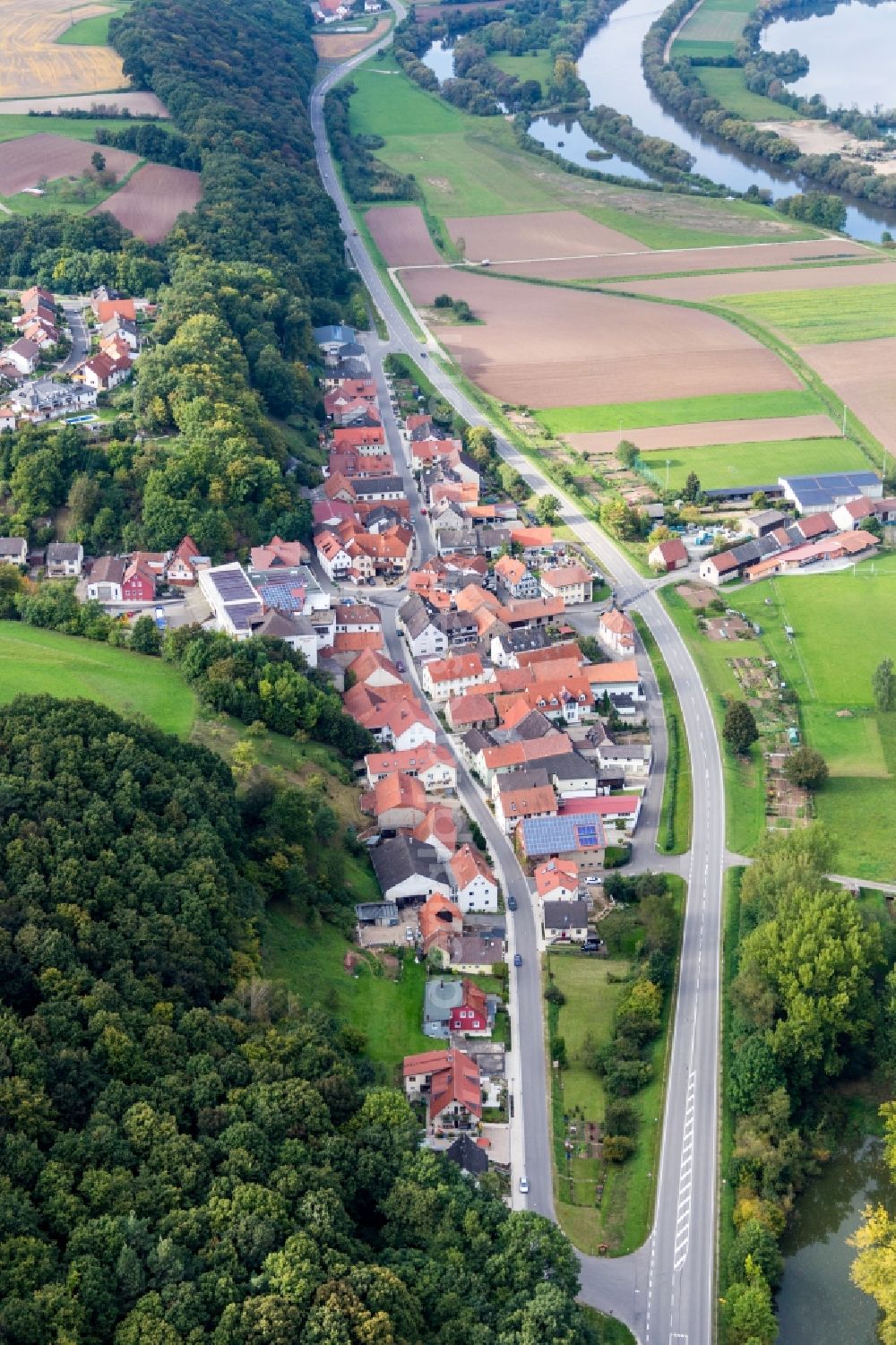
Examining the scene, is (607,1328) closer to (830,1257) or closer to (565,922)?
(830,1257)

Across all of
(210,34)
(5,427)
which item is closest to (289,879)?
(5,427)

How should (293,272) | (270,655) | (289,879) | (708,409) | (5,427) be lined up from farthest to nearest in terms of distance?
(293,272)
(708,409)
(5,427)
(270,655)
(289,879)

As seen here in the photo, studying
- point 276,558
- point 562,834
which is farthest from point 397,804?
point 276,558

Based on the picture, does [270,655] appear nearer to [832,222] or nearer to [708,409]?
[708,409]

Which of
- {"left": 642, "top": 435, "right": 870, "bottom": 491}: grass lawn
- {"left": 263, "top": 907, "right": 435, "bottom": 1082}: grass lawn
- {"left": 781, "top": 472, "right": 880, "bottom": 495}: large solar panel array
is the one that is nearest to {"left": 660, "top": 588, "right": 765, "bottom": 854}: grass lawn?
{"left": 781, "top": 472, "right": 880, "bottom": 495}: large solar panel array

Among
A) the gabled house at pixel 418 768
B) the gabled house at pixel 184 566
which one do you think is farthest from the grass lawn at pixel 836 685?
the gabled house at pixel 184 566
